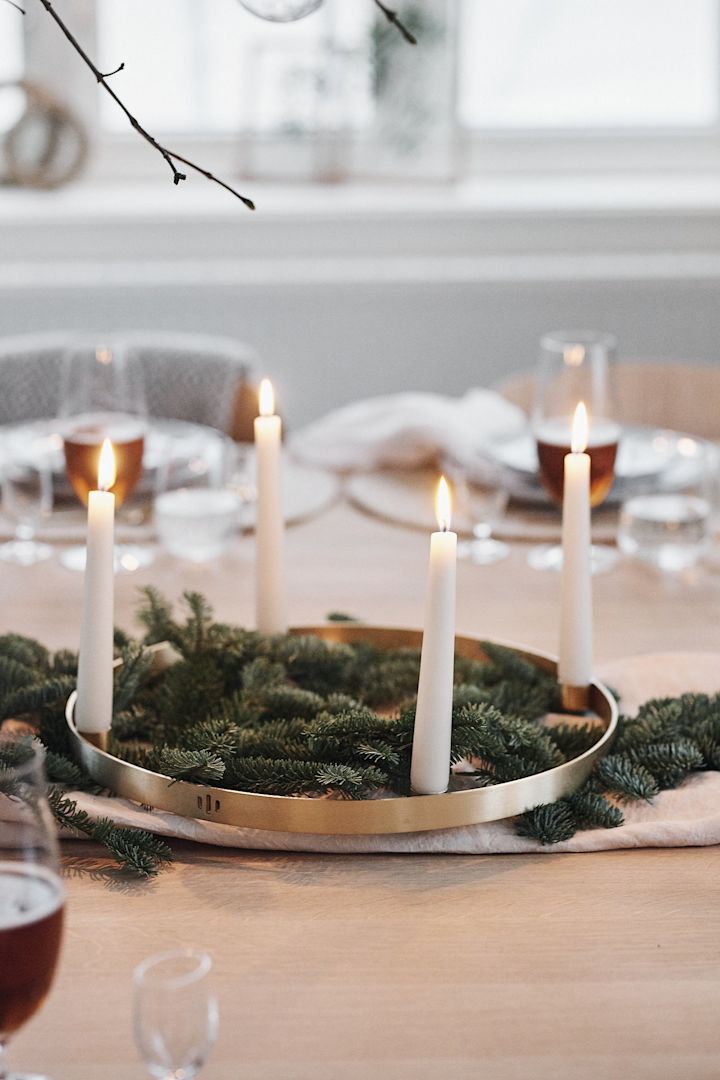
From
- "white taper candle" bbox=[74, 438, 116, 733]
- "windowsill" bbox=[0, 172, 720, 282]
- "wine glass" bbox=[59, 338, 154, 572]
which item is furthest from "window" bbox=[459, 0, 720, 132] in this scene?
"white taper candle" bbox=[74, 438, 116, 733]

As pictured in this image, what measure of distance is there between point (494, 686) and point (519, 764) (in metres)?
0.17

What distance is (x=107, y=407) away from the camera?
4.94 feet

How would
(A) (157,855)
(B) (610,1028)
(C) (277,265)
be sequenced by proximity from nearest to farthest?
(B) (610,1028) → (A) (157,855) → (C) (277,265)

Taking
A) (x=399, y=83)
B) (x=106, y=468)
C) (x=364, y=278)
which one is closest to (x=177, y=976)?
(x=106, y=468)

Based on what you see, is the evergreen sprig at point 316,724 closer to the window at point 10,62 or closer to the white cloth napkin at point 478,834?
the white cloth napkin at point 478,834

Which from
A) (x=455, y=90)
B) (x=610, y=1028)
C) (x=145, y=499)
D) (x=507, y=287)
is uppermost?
(x=455, y=90)

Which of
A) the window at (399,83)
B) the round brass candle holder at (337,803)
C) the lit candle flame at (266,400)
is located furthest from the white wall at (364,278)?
the round brass candle holder at (337,803)

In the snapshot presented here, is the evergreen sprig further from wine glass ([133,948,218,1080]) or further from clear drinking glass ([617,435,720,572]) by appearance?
clear drinking glass ([617,435,720,572])

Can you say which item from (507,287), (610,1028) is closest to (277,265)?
(507,287)

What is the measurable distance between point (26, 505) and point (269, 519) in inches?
18.3

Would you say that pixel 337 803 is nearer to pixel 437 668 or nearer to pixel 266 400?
pixel 437 668

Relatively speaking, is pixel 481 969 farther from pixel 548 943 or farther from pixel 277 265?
pixel 277 265

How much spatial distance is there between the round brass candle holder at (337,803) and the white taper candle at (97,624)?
2 centimetres

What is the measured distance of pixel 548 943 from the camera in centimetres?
79
